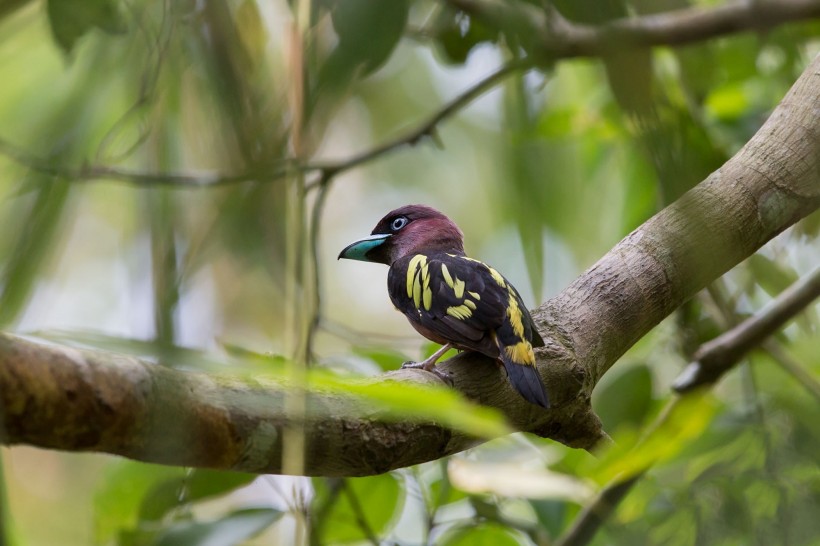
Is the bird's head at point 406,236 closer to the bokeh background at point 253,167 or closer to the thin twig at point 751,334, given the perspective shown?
the thin twig at point 751,334

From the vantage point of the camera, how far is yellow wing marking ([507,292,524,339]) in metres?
2.01

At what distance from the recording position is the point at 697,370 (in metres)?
2.44

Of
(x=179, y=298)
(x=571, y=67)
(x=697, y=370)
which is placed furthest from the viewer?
(x=697, y=370)

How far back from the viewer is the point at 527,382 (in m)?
1.77

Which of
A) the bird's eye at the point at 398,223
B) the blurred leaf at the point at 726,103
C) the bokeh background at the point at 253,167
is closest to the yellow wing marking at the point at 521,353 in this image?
the bokeh background at the point at 253,167

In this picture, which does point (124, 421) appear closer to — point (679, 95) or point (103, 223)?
point (103, 223)

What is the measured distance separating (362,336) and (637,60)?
188 cm

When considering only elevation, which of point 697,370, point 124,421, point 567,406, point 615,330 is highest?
point 124,421

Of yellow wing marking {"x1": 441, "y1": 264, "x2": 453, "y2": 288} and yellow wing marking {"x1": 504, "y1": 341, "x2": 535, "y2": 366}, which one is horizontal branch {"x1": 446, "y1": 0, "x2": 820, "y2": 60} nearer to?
yellow wing marking {"x1": 504, "y1": 341, "x2": 535, "y2": 366}

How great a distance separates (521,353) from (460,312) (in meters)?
0.50

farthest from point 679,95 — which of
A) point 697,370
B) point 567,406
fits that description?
point 567,406

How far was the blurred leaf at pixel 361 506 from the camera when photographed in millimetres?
2307

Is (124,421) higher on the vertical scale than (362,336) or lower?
higher

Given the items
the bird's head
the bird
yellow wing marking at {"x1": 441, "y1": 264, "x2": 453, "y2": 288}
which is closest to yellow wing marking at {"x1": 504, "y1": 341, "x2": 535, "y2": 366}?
the bird
